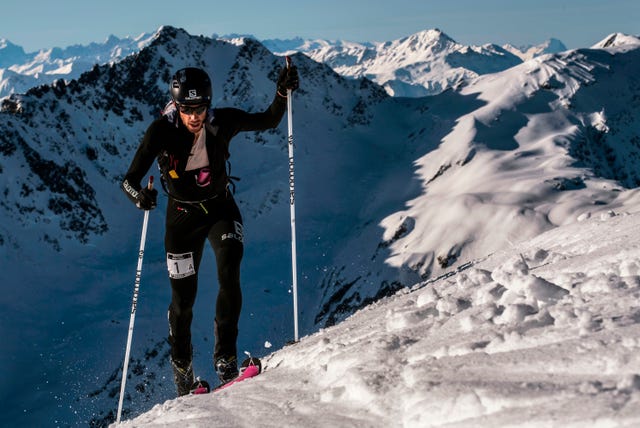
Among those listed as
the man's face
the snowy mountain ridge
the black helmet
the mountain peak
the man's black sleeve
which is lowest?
the snowy mountain ridge

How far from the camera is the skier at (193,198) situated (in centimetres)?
696

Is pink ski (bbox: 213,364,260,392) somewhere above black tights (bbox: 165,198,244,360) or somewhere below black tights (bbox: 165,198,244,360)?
below

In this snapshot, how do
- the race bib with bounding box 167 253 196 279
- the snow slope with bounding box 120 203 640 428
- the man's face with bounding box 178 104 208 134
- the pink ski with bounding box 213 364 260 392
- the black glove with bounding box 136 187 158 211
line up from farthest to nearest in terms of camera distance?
the race bib with bounding box 167 253 196 279 < the man's face with bounding box 178 104 208 134 < the black glove with bounding box 136 187 158 211 < the pink ski with bounding box 213 364 260 392 < the snow slope with bounding box 120 203 640 428

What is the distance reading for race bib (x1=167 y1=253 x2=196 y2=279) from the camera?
23.7ft

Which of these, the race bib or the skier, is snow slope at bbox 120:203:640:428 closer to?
the skier

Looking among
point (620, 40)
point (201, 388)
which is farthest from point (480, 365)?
point (620, 40)

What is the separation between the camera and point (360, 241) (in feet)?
184

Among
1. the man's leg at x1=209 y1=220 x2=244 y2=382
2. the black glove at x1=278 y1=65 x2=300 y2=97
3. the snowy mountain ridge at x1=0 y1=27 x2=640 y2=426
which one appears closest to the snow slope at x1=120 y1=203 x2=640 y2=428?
the snowy mountain ridge at x1=0 y1=27 x2=640 y2=426

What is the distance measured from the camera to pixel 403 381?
382cm

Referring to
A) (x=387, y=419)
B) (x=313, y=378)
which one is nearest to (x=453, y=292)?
(x=313, y=378)

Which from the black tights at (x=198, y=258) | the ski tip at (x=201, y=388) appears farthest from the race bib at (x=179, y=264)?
the ski tip at (x=201, y=388)

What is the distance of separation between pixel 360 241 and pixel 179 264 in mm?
49228

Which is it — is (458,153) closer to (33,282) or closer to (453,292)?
(33,282)

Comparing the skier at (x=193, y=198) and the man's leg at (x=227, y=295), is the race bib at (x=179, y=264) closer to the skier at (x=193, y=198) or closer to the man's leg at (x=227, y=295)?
the skier at (x=193, y=198)
